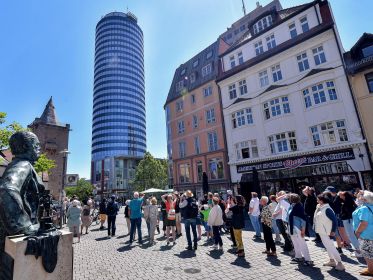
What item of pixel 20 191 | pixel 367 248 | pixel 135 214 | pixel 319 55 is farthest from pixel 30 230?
pixel 319 55

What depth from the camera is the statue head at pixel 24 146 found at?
107 inches

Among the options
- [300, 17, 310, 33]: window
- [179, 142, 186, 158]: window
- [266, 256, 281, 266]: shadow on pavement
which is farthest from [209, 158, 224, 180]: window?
[266, 256, 281, 266]: shadow on pavement

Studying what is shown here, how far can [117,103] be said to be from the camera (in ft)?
328

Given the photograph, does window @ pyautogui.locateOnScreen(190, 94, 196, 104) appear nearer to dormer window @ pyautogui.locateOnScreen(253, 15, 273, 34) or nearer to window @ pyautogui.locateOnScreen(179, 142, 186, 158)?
window @ pyautogui.locateOnScreen(179, 142, 186, 158)

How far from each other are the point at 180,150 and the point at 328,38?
20755 mm

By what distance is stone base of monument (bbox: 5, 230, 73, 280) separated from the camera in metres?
2.22

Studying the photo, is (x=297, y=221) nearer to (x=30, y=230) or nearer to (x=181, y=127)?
(x=30, y=230)

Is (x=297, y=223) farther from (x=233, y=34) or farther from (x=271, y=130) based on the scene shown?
(x=233, y=34)

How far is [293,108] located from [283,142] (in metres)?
3.10

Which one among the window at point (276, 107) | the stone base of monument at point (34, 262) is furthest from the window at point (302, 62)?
the stone base of monument at point (34, 262)

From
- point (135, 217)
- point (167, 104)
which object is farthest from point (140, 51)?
point (135, 217)

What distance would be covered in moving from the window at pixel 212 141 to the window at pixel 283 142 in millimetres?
7233

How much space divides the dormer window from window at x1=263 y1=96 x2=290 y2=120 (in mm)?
8465

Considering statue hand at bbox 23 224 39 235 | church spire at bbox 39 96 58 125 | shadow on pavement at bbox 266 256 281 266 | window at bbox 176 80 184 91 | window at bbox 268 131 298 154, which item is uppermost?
church spire at bbox 39 96 58 125
